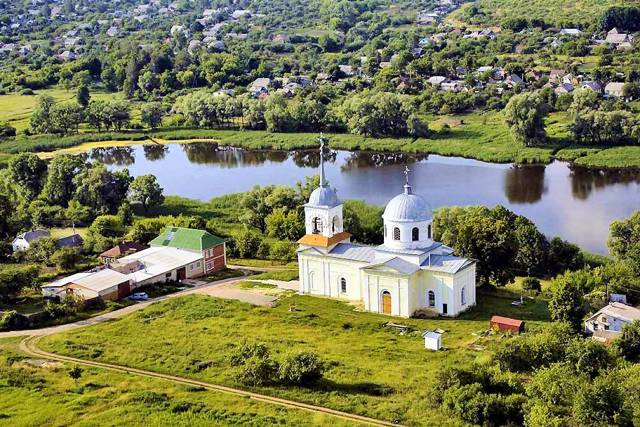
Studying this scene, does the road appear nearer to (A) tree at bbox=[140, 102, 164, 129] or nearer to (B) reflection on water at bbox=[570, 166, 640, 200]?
(B) reflection on water at bbox=[570, 166, 640, 200]

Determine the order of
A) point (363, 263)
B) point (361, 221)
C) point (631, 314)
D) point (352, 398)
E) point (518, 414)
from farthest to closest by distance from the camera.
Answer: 1. point (361, 221)
2. point (363, 263)
3. point (631, 314)
4. point (352, 398)
5. point (518, 414)

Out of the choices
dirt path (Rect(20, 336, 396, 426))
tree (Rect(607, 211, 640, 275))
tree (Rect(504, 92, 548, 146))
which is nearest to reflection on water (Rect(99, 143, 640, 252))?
tree (Rect(607, 211, 640, 275))

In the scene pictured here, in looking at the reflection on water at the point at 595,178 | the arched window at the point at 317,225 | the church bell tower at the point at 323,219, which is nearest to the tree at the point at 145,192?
the church bell tower at the point at 323,219

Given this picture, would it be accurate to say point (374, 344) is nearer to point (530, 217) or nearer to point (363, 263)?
point (363, 263)

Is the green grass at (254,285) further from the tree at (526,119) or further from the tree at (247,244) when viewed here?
the tree at (526,119)

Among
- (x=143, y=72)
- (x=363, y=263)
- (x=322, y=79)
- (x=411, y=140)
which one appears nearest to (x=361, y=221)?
(x=363, y=263)
